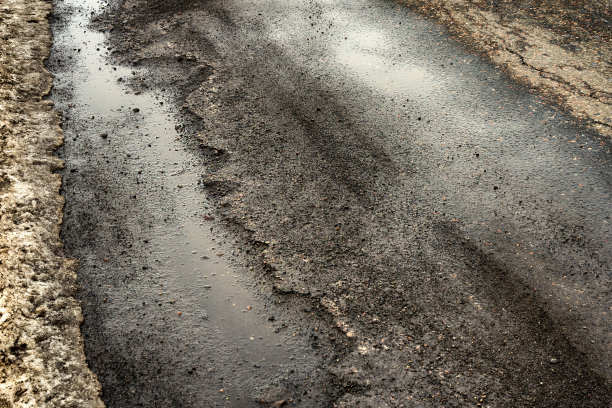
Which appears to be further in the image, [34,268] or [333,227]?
[333,227]

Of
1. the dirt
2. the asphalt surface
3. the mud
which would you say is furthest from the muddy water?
the dirt

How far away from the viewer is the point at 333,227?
5527mm

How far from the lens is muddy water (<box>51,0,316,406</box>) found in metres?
4.29

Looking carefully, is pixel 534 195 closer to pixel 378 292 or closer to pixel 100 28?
pixel 378 292

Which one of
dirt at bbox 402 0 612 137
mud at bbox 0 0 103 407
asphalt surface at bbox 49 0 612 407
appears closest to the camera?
mud at bbox 0 0 103 407

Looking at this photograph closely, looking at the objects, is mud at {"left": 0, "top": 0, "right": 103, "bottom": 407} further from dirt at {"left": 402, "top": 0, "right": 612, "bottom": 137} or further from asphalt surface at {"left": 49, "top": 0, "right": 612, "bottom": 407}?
dirt at {"left": 402, "top": 0, "right": 612, "bottom": 137}

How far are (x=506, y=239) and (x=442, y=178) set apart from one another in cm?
112

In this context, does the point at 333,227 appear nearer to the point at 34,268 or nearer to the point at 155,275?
the point at 155,275

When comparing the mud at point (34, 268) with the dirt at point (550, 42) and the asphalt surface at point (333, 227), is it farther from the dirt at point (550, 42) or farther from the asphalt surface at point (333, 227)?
the dirt at point (550, 42)

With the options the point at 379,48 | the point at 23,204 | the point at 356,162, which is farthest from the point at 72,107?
the point at 379,48

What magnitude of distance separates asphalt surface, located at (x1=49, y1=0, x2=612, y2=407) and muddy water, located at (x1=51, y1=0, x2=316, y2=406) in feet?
0.07

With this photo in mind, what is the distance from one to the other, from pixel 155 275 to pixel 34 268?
118 cm

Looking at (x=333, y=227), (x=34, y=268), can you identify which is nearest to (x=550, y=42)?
(x=333, y=227)

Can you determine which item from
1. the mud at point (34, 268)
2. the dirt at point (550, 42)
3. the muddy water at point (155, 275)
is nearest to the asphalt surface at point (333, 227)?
the muddy water at point (155, 275)
